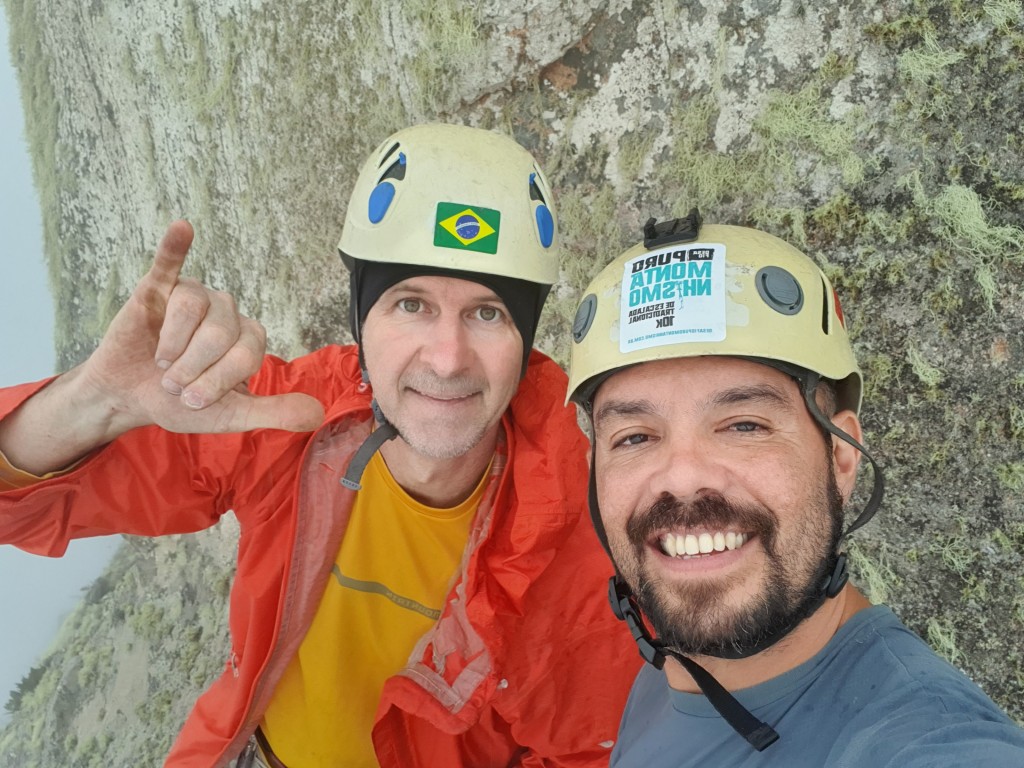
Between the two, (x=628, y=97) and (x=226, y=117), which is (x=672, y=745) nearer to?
(x=628, y=97)

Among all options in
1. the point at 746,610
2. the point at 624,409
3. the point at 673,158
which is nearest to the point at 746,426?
the point at 624,409

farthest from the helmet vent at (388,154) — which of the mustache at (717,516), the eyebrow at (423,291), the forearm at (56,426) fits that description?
the mustache at (717,516)

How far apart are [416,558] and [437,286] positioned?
112 centimetres

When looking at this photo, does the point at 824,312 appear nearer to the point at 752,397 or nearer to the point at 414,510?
the point at 752,397

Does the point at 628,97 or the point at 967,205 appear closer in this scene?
the point at 967,205

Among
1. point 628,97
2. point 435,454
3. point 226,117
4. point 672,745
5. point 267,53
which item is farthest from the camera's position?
point 226,117

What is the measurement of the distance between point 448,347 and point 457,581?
980 millimetres

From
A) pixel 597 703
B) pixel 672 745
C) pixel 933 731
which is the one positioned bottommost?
pixel 597 703

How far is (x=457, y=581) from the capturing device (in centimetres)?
277

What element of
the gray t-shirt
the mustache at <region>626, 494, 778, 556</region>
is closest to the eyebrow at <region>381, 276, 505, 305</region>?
the mustache at <region>626, 494, 778, 556</region>

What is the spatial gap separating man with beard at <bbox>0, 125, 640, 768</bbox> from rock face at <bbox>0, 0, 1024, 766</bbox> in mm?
1068

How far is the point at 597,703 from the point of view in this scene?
2.76 metres

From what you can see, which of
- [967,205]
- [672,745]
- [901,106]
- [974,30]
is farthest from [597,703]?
[974,30]

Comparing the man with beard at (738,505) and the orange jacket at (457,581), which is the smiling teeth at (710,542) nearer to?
the man with beard at (738,505)
